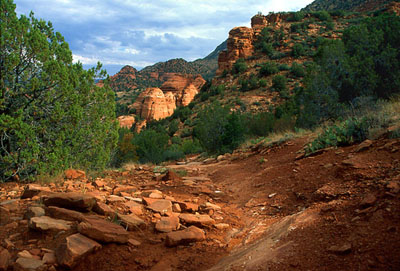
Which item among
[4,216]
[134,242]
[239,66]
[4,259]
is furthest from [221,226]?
[239,66]

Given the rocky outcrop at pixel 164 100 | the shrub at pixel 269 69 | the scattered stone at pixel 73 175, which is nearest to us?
the scattered stone at pixel 73 175

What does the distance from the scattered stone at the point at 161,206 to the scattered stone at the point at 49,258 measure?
1.60 metres

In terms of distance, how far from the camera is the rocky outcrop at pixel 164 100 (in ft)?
181

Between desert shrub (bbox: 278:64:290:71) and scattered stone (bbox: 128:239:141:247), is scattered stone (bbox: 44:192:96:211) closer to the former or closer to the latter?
scattered stone (bbox: 128:239:141:247)

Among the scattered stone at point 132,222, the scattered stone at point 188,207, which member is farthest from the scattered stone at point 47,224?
the scattered stone at point 188,207

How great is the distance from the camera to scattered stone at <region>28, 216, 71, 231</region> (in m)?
2.77

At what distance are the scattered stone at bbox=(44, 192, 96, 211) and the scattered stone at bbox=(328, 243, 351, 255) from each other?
2785 millimetres

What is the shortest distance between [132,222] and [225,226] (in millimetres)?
1314

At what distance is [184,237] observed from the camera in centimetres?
296

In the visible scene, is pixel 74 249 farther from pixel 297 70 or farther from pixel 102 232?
pixel 297 70

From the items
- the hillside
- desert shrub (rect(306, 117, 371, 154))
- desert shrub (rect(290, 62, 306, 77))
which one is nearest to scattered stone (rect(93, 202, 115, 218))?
desert shrub (rect(306, 117, 371, 154))

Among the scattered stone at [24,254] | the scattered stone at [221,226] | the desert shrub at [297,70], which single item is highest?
the desert shrub at [297,70]

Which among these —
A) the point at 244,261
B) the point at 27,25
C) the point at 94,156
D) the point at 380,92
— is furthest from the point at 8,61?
the point at 380,92

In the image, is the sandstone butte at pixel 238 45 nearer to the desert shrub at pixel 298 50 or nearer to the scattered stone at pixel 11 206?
the desert shrub at pixel 298 50
